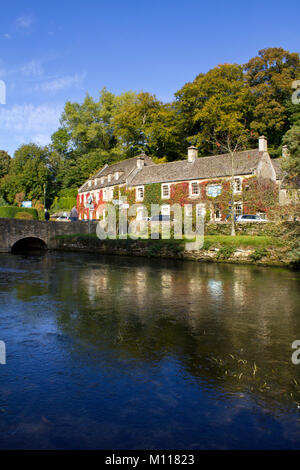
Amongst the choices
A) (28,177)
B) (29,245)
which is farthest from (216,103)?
(28,177)

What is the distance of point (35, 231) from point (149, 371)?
38.1 metres

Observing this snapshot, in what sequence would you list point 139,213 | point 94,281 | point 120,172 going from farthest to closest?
point 120,172
point 139,213
point 94,281

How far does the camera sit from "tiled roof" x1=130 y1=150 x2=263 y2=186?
43.2 metres

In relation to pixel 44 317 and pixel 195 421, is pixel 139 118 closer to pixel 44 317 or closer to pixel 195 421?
pixel 44 317

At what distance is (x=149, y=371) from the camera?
758 cm

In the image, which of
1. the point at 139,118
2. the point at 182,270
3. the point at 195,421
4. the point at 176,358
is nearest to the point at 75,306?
the point at 176,358

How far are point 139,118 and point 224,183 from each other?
93.8 ft

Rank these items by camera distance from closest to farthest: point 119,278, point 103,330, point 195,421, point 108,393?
1. point 195,421
2. point 108,393
3. point 103,330
4. point 119,278

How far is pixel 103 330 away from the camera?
10.5 meters

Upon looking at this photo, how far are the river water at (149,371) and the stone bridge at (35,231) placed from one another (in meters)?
25.5

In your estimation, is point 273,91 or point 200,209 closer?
point 200,209

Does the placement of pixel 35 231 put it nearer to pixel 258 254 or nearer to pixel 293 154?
pixel 258 254

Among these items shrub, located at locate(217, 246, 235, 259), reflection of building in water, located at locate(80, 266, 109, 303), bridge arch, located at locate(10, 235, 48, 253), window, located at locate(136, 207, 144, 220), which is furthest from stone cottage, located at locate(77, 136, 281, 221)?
reflection of building in water, located at locate(80, 266, 109, 303)
